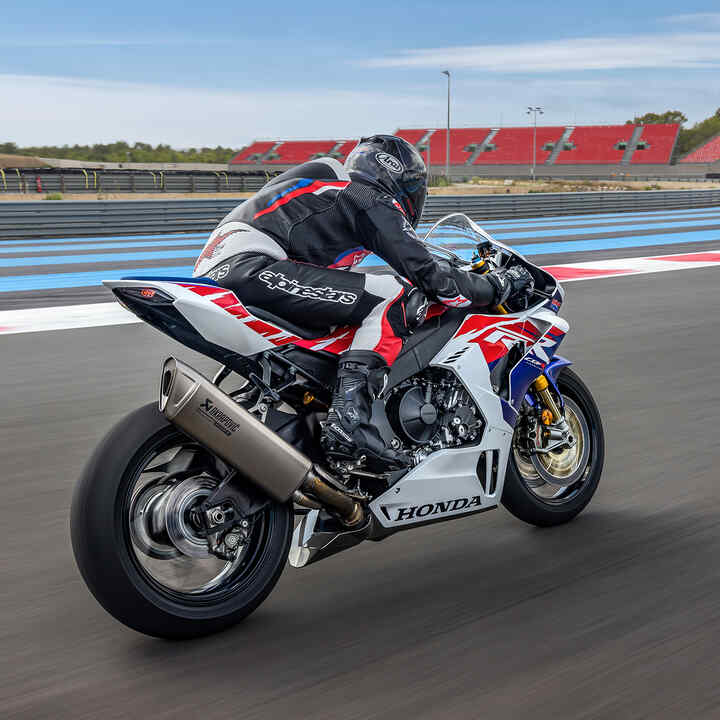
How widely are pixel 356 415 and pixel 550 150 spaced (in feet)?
321

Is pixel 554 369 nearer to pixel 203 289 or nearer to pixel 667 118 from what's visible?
pixel 203 289

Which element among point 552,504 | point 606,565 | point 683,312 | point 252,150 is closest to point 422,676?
point 606,565

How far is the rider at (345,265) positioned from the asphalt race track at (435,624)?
1.96ft

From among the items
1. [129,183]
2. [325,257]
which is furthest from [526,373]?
[129,183]

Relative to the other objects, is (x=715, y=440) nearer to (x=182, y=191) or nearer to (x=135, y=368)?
(x=135, y=368)

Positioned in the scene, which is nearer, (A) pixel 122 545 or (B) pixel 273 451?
(A) pixel 122 545

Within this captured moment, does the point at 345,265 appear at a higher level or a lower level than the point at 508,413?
higher

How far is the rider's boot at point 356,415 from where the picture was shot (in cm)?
371

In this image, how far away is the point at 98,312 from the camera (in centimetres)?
1121

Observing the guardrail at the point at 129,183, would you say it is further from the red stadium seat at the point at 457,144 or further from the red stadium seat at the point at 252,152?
the red stadium seat at the point at 252,152

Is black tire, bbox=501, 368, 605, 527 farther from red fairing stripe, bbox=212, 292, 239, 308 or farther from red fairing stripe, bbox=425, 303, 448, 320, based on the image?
red fairing stripe, bbox=212, 292, 239, 308

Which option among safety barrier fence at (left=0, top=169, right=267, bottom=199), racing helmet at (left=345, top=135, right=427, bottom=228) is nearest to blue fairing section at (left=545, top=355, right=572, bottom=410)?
racing helmet at (left=345, top=135, right=427, bottom=228)

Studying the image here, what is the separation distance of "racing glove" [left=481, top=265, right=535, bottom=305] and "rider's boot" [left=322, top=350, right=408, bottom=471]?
2.26ft

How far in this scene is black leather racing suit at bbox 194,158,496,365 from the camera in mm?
3730
